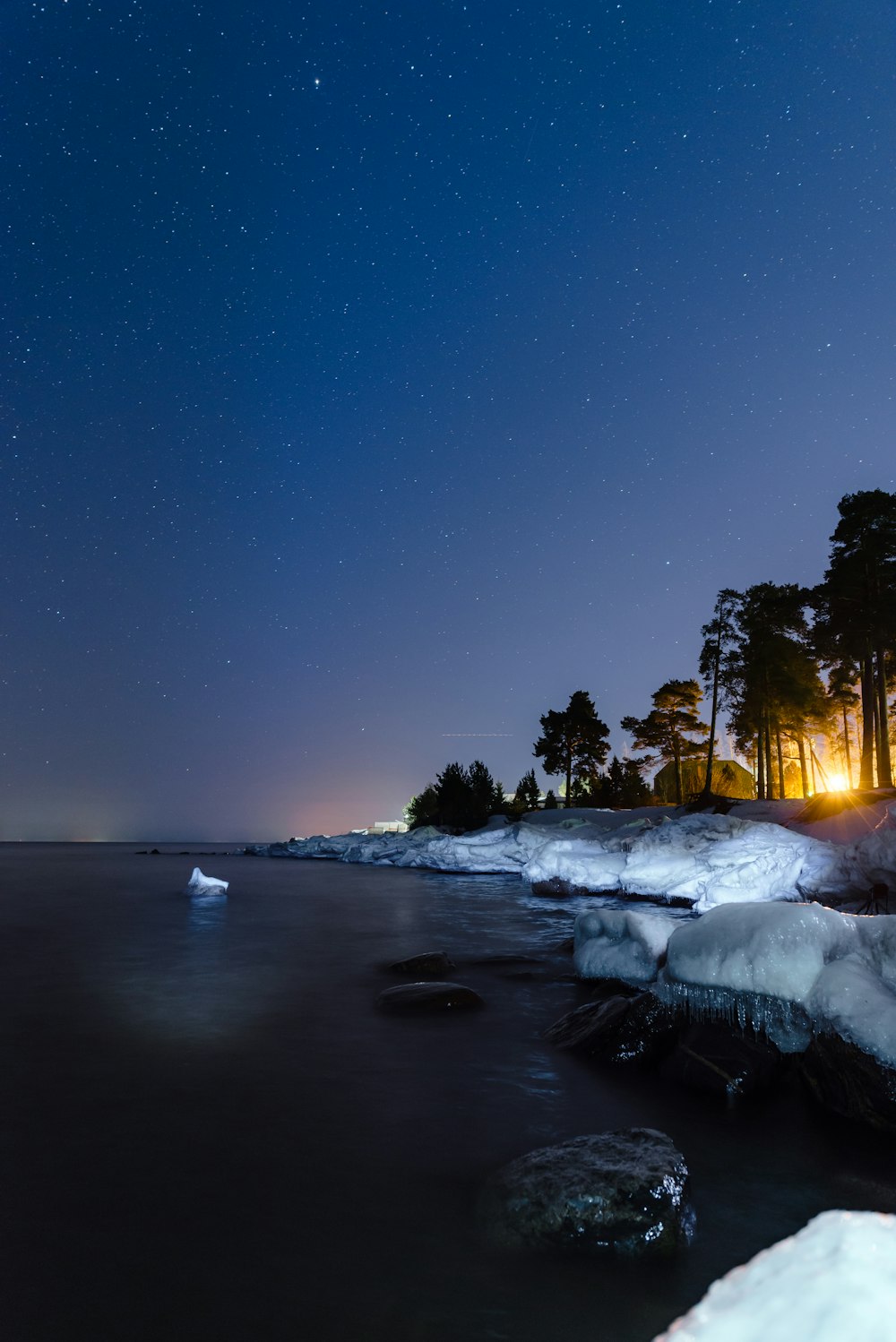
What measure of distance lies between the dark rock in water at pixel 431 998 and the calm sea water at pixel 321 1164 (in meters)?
0.31

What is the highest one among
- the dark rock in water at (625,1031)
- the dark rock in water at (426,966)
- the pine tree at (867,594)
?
the pine tree at (867,594)

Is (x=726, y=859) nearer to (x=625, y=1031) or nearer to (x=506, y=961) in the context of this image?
(x=506, y=961)

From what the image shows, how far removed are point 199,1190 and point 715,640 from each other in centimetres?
4538

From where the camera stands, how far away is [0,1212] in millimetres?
4301

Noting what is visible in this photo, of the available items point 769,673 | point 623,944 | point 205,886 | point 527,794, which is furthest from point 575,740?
point 623,944

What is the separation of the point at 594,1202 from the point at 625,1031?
→ 397 cm

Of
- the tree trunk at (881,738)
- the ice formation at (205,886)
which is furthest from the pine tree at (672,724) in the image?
the ice formation at (205,886)

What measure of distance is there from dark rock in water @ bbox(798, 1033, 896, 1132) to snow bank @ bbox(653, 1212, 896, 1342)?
491cm

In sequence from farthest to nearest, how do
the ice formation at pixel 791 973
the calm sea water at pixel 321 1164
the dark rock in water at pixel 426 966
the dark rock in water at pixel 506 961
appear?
the dark rock in water at pixel 506 961 < the dark rock in water at pixel 426 966 < the ice formation at pixel 791 973 < the calm sea water at pixel 321 1164

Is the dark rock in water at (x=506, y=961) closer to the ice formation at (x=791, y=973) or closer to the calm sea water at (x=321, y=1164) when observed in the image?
the calm sea water at (x=321, y=1164)

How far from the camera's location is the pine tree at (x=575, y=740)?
62344 mm

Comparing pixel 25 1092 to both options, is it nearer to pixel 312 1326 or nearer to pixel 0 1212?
pixel 0 1212

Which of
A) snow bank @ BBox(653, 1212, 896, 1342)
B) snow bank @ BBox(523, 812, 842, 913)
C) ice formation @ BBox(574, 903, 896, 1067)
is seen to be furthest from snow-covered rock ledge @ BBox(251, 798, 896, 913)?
snow bank @ BBox(653, 1212, 896, 1342)

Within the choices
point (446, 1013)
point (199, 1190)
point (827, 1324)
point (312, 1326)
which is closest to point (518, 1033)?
point (446, 1013)
